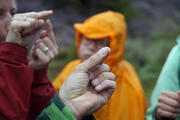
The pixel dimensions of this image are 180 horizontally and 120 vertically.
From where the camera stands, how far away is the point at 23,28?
4.02ft

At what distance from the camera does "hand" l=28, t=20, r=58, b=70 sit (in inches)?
65.4

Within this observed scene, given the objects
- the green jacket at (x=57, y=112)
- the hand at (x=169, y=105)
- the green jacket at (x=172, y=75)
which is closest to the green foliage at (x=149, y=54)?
the green jacket at (x=172, y=75)

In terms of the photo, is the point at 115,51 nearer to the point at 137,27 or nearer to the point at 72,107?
the point at 72,107

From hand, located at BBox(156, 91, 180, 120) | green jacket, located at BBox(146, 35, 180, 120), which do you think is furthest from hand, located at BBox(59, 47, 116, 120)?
green jacket, located at BBox(146, 35, 180, 120)

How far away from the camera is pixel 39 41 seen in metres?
1.71

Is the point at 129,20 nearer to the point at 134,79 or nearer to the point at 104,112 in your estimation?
the point at 134,79

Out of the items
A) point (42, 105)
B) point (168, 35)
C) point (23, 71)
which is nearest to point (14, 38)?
point (23, 71)

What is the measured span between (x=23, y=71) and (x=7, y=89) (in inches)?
5.2

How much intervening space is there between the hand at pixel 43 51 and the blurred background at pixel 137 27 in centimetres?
350

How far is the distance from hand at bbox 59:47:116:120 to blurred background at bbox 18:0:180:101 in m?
4.23

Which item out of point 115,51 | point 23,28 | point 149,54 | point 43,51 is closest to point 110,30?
point 115,51

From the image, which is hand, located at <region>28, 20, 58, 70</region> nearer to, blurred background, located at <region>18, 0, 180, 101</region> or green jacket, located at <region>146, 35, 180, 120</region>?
green jacket, located at <region>146, 35, 180, 120</region>

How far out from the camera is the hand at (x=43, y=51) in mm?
1661

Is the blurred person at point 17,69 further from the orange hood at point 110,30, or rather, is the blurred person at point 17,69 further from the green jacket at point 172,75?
the orange hood at point 110,30
